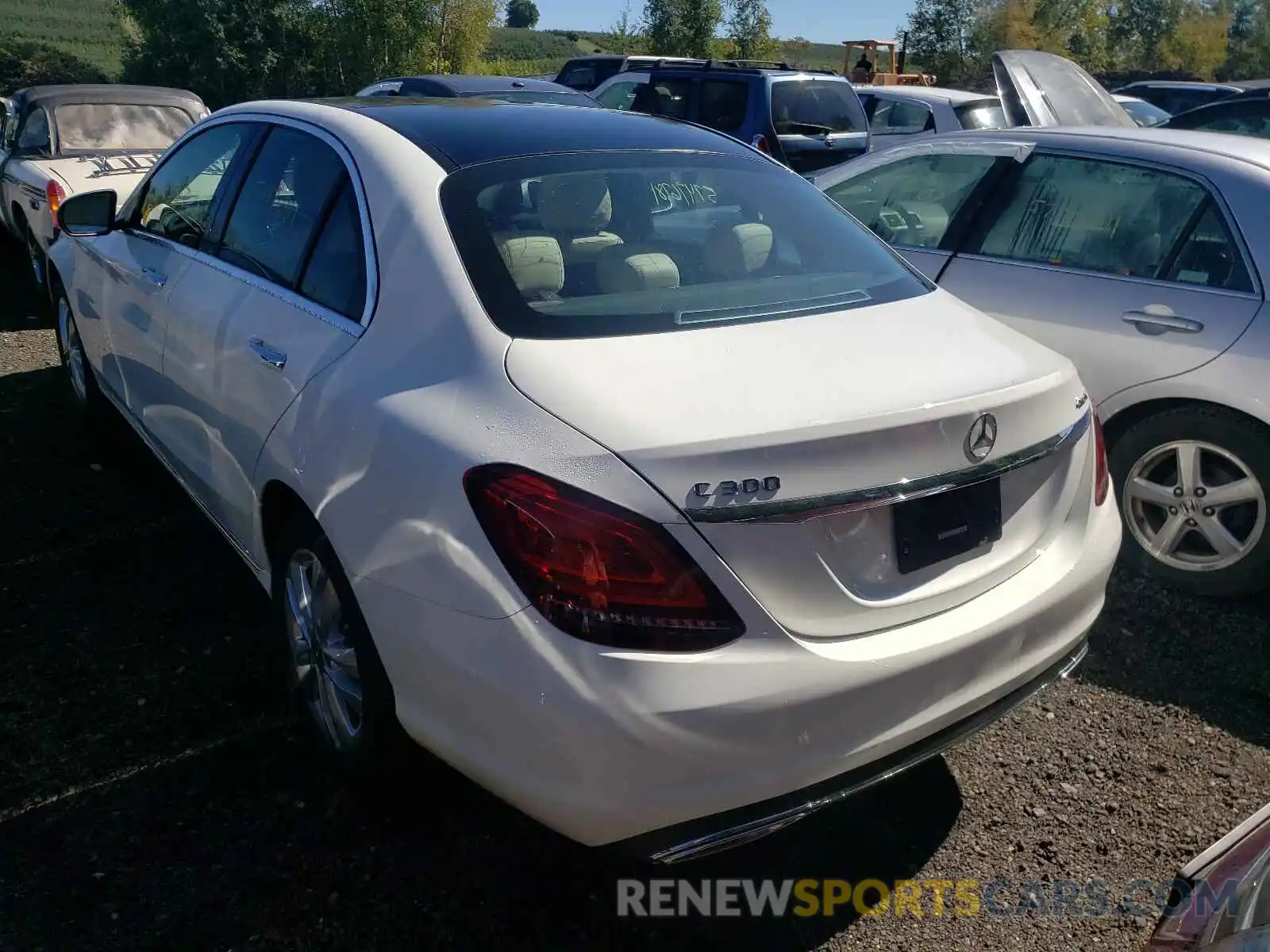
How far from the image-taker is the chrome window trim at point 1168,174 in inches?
152

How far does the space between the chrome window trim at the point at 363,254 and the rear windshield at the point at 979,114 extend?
9.01 m

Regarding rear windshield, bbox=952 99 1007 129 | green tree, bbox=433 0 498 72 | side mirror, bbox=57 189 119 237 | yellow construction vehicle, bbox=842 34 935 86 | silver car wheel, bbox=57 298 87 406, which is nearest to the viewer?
side mirror, bbox=57 189 119 237

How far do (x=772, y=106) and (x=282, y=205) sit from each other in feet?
27.2

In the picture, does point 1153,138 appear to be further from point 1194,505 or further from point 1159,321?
point 1194,505

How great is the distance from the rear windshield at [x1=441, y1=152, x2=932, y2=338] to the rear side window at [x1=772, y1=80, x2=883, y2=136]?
790 cm

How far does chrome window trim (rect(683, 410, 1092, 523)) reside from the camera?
6.64ft

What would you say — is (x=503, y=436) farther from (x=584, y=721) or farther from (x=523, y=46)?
(x=523, y=46)

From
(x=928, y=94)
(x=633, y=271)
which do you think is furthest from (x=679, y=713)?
(x=928, y=94)

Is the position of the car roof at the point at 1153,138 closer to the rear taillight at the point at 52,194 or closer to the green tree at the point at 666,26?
the rear taillight at the point at 52,194

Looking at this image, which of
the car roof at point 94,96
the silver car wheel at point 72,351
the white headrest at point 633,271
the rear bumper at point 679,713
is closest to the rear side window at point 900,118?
the car roof at point 94,96

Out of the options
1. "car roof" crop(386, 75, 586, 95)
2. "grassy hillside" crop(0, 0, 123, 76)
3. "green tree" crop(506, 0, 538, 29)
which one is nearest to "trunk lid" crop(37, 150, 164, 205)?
"car roof" crop(386, 75, 586, 95)

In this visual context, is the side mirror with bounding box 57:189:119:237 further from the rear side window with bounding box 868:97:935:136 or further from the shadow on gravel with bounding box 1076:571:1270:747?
the rear side window with bounding box 868:97:935:136

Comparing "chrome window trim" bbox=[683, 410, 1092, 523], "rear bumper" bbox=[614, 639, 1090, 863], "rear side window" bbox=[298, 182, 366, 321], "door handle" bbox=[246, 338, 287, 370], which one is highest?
"rear side window" bbox=[298, 182, 366, 321]

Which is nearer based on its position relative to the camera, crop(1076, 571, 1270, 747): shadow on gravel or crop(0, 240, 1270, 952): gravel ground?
crop(0, 240, 1270, 952): gravel ground
